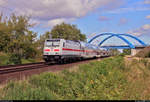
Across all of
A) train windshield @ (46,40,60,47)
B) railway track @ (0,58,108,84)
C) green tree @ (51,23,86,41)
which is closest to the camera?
railway track @ (0,58,108,84)

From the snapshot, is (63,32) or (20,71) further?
(63,32)

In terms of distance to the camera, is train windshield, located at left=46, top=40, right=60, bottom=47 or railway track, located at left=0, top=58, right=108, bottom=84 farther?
train windshield, located at left=46, top=40, right=60, bottom=47

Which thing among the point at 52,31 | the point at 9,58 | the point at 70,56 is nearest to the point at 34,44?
the point at 9,58

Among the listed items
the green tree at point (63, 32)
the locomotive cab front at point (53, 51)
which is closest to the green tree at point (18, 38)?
the locomotive cab front at point (53, 51)

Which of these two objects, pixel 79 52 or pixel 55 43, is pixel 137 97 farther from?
pixel 79 52

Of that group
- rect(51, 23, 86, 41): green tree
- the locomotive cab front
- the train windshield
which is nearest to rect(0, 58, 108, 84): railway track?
the locomotive cab front

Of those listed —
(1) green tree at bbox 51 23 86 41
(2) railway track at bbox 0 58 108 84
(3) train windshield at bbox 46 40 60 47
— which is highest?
(1) green tree at bbox 51 23 86 41

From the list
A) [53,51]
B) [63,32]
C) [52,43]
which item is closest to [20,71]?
[53,51]

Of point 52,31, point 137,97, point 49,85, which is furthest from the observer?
point 52,31

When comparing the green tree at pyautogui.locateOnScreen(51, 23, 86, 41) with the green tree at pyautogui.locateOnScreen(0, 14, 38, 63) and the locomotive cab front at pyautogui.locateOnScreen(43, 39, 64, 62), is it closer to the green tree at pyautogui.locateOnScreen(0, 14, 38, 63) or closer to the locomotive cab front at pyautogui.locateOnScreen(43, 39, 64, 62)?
the green tree at pyautogui.locateOnScreen(0, 14, 38, 63)

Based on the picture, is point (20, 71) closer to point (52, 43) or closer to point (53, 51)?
point (53, 51)

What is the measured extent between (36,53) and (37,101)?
23.1 meters

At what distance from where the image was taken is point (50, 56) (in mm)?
20078

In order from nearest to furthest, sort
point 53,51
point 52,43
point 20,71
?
point 20,71 → point 53,51 → point 52,43
